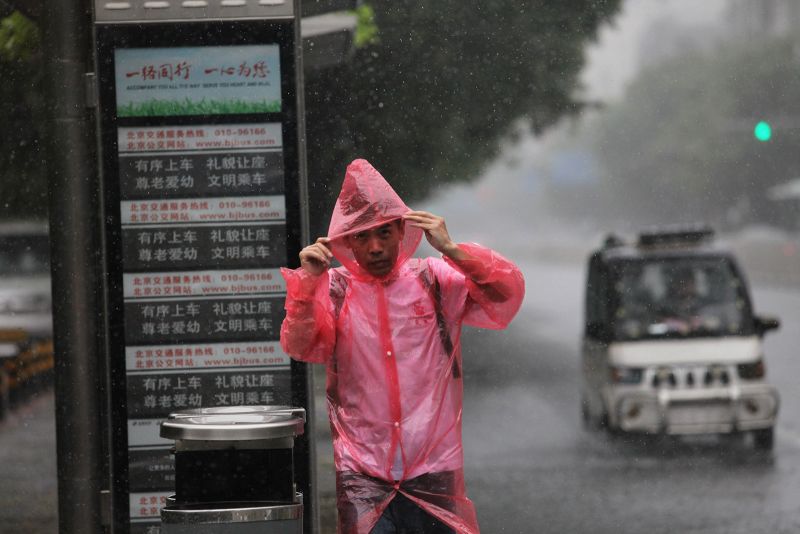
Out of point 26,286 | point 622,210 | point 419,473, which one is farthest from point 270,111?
point 622,210

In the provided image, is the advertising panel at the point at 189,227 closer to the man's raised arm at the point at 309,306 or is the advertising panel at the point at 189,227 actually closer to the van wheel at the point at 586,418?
the man's raised arm at the point at 309,306

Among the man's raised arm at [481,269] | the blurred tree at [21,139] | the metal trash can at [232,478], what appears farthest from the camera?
the blurred tree at [21,139]

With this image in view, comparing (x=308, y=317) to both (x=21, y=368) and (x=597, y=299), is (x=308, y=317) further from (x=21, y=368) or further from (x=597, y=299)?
(x=21, y=368)

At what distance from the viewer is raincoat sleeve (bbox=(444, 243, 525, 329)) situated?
13.8 feet

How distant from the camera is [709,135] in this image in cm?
5428

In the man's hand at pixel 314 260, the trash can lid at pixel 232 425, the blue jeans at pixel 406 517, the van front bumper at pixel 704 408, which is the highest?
the man's hand at pixel 314 260

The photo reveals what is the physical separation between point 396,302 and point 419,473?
53 centimetres

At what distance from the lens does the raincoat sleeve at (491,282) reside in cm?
420

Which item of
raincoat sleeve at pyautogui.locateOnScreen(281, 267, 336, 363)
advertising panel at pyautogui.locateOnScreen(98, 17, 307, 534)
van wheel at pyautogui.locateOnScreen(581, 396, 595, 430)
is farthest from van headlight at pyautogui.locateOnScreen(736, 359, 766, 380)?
raincoat sleeve at pyautogui.locateOnScreen(281, 267, 336, 363)

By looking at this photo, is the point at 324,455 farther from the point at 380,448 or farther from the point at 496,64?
the point at 380,448

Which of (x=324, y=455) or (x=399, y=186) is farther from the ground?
(x=399, y=186)

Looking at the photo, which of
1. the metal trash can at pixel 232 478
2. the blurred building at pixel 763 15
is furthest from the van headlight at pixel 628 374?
the blurred building at pixel 763 15

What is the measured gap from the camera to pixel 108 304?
543 centimetres

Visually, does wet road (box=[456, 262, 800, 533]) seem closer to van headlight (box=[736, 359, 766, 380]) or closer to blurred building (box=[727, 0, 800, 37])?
van headlight (box=[736, 359, 766, 380])
